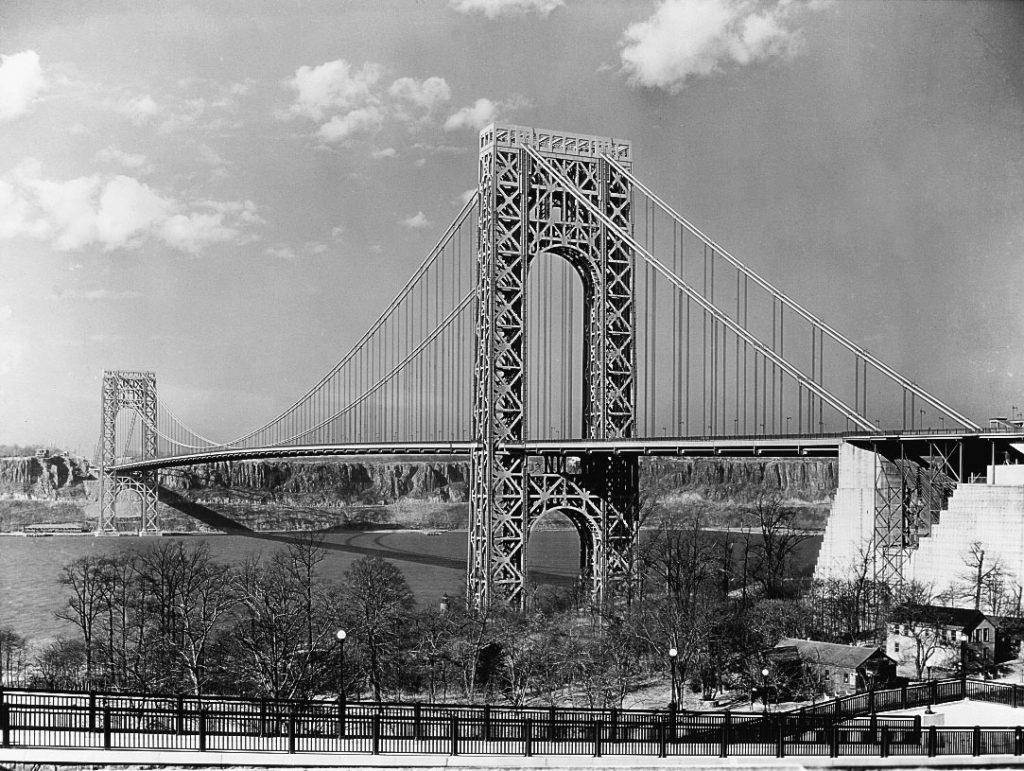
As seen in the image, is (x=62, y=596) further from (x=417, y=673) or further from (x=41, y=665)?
(x=417, y=673)

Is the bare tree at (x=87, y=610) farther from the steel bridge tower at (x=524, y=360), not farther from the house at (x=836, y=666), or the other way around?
the house at (x=836, y=666)

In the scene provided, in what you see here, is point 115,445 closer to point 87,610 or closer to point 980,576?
point 87,610

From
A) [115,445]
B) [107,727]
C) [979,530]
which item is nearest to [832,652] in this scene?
[979,530]

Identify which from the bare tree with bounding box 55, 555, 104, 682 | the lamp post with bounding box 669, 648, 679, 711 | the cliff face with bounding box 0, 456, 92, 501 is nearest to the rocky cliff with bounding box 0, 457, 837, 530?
the cliff face with bounding box 0, 456, 92, 501

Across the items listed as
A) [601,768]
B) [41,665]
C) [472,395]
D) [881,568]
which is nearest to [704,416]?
[472,395]

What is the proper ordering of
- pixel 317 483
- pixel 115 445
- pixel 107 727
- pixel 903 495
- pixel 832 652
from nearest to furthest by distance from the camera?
pixel 107 727, pixel 832 652, pixel 903 495, pixel 115 445, pixel 317 483

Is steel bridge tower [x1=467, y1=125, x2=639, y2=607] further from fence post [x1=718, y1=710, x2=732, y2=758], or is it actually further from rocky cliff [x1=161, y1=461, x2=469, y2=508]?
rocky cliff [x1=161, y1=461, x2=469, y2=508]

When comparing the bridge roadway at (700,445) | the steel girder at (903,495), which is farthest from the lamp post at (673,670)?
the bridge roadway at (700,445)
